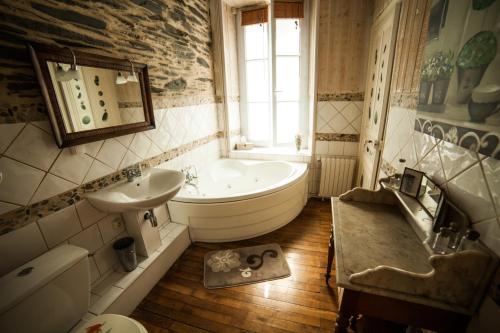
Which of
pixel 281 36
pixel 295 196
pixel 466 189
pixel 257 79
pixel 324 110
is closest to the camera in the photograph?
pixel 466 189

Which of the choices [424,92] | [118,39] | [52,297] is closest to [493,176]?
[424,92]

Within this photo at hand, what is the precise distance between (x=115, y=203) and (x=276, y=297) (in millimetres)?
1370

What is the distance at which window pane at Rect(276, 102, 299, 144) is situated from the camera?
317 cm

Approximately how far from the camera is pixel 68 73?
128 centimetres

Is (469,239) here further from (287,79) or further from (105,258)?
(287,79)

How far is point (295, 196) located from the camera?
2498mm

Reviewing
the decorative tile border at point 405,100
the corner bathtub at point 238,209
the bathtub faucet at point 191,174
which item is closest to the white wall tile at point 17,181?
the corner bathtub at point 238,209

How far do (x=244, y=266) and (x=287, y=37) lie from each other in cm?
295

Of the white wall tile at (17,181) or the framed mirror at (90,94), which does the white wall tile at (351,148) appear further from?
the white wall tile at (17,181)

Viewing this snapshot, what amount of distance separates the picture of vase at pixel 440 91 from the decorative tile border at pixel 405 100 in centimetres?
23

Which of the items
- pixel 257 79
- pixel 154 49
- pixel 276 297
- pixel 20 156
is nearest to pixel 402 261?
pixel 276 297

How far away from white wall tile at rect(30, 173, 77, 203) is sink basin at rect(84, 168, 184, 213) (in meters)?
0.15

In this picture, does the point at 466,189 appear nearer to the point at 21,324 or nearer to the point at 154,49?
the point at 21,324

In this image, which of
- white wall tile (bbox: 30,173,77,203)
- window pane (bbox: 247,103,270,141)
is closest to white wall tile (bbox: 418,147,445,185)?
white wall tile (bbox: 30,173,77,203)
